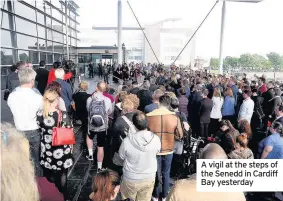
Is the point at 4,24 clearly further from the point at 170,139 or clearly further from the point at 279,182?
the point at 279,182

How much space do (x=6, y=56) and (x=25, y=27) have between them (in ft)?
8.85

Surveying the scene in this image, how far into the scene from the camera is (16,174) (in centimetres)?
130

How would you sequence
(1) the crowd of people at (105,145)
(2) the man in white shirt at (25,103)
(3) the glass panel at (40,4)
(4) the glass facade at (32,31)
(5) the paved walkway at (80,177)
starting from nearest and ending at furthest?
(1) the crowd of people at (105,145) → (2) the man in white shirt at (25,103) → (5) the paved walkway at (80,177) → (4) the glass facade at (32,31) → (3) the glass panel at (40,4)

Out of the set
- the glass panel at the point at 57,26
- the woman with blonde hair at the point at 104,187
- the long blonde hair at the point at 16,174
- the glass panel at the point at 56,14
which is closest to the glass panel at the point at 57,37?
the glass panel at the point at 57,26

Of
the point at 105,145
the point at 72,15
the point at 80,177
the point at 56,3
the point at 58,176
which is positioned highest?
the point at 72,15

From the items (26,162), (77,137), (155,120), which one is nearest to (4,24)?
(77,137)

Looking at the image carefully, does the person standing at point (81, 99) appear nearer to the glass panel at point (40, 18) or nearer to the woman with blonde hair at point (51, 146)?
the woman with blonde hair at point (51, 146)

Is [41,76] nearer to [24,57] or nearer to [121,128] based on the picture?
[121,128]

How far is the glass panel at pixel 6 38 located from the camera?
9758 mm

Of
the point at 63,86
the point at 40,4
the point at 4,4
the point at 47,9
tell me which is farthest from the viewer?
the point at 47,9

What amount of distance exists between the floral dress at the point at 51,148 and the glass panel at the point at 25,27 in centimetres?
973

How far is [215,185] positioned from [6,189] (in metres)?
1.38

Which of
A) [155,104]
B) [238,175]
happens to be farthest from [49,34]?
[238,175]

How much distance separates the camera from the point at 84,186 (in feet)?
14.4
